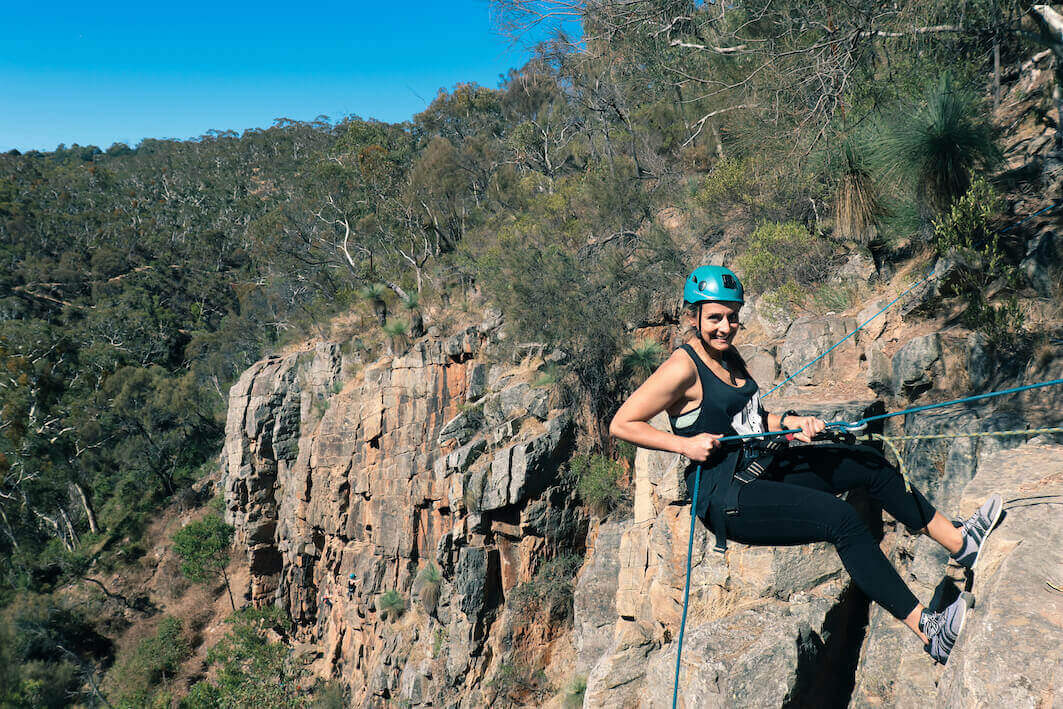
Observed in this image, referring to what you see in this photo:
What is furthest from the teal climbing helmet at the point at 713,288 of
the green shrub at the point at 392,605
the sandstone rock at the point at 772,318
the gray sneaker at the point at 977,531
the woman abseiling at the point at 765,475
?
the green shrub at the point at 392,605

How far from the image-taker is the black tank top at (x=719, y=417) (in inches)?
112

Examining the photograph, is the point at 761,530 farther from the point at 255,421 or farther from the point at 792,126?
the point at 255,421

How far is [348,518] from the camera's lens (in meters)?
17.8

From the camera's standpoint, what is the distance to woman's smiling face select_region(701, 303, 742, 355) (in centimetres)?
291

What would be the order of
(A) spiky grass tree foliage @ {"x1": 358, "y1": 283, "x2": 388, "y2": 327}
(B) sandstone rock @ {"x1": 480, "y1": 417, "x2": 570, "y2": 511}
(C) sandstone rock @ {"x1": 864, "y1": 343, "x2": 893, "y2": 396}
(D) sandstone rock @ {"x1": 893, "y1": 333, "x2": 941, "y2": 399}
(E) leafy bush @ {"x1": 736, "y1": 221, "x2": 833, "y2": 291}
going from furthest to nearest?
1. (A) spiky grass tree foliage @ {"x1": 358, "y1": 283, "x2": 388, "y2": 327}
2. (B) sandstone rock @ {"x1": 480, "y1": 417, "x2": 570, "y2": 511}
3. (E) leafy bush @ {"x1": 736, "y1": 221, "x2": 833, "y2": 291}
4. (C) sandstone rock @ {"x1": 864, "y1": 343, "x2": 893, "y2": 396}
5. (D) sandstone rock @ {"x1": 893, "y1": 333, "x2": 941, "y2": 399}

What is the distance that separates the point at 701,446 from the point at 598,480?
961 cm

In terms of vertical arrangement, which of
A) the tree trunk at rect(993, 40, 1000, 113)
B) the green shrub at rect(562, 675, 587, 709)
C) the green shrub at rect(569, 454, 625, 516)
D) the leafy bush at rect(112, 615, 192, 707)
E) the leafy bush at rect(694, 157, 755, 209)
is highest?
the tree trunk at rect(993, 40, 1000, 113)

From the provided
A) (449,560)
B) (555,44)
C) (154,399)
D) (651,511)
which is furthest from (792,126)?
(154,399)

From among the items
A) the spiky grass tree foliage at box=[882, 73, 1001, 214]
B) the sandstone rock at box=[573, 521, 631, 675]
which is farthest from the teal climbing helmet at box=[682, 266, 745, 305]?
the sandstone rock at box=[573, 521, 631, 675]

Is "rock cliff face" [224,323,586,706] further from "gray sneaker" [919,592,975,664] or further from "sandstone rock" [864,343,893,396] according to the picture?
"gray sneaker" [919,592,975,664]

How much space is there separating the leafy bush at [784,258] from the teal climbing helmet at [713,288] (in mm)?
6371

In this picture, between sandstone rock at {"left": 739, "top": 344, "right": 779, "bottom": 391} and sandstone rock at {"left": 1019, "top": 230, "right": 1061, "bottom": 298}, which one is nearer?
sandstone rock at {"left": 1019, "top": 230, "right": 1061, "bottom": 298}

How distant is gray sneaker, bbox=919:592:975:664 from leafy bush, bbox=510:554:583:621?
10.4 metres

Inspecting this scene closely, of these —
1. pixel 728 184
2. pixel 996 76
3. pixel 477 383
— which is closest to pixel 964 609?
pixel 996 76
